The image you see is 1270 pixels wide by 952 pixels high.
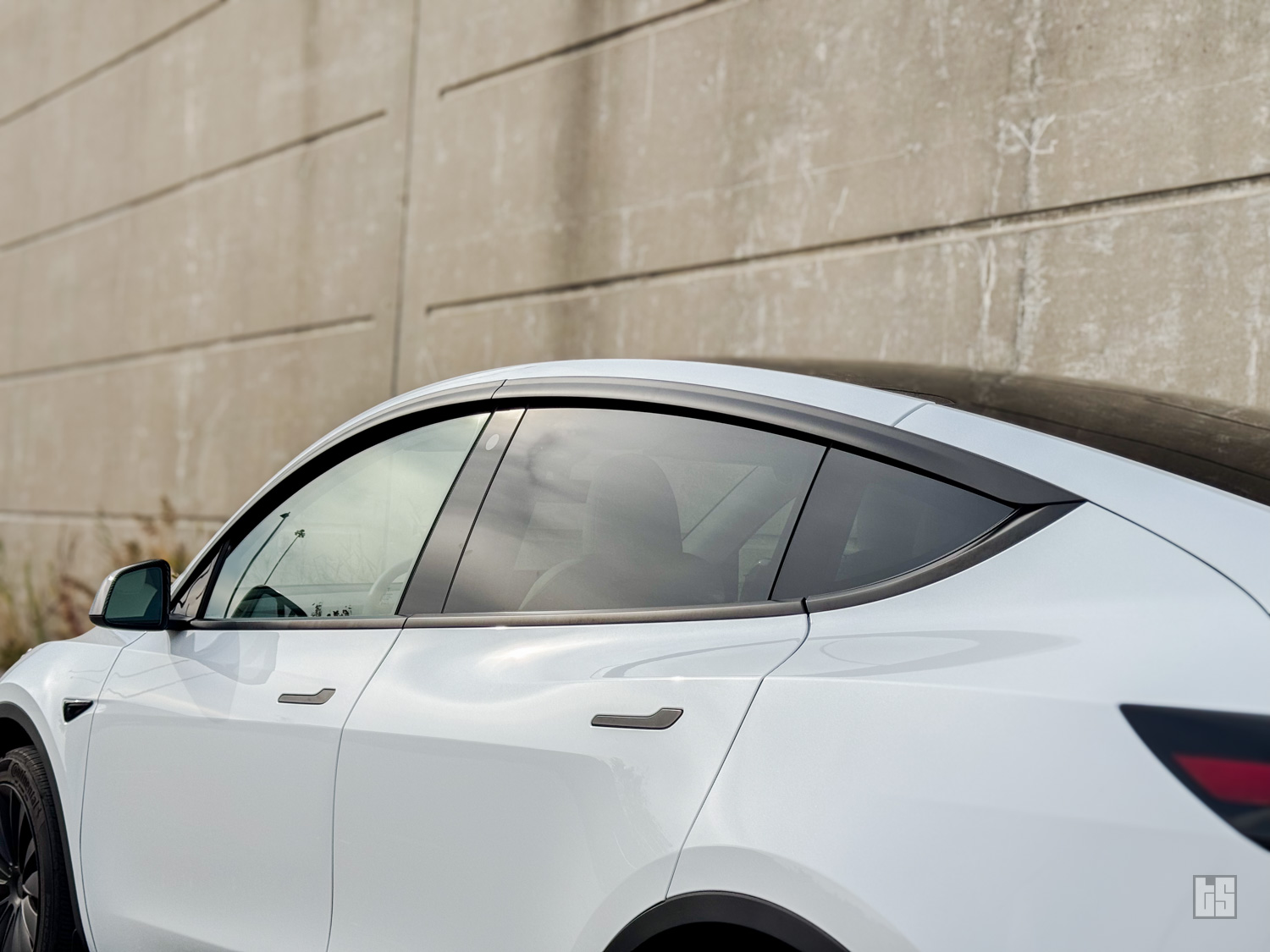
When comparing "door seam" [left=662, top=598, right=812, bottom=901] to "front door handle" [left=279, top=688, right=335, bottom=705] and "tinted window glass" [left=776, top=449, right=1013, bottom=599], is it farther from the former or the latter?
"front door handle" [left=279, top=688, right=335, bottom=705]

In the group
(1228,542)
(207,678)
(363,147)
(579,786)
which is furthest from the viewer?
(363,147)

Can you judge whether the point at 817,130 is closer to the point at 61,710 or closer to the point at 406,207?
the point at 406,207

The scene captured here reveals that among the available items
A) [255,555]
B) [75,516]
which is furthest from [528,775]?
[75,516]

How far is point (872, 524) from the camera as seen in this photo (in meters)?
2.02

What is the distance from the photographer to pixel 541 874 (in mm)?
2121

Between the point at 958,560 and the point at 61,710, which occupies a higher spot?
the point at 958,560

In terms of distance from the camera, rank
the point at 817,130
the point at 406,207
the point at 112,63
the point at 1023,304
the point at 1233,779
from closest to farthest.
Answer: the point at 1233,779, the point at 1023,304, the point at 817,130, the point at 406,207, the point at 112,63

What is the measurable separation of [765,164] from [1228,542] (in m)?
5.06

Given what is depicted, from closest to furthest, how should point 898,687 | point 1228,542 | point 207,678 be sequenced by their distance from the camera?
1. point 1228,542
2. point 898,687
3. point 207,678

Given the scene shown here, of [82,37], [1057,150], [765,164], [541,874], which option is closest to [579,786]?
[541,874]

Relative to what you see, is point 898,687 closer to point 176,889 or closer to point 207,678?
point 207,678

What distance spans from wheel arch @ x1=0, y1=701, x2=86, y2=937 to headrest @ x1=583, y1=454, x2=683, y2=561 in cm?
201

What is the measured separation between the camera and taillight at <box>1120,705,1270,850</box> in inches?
57.6

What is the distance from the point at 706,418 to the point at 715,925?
88 centimetres
